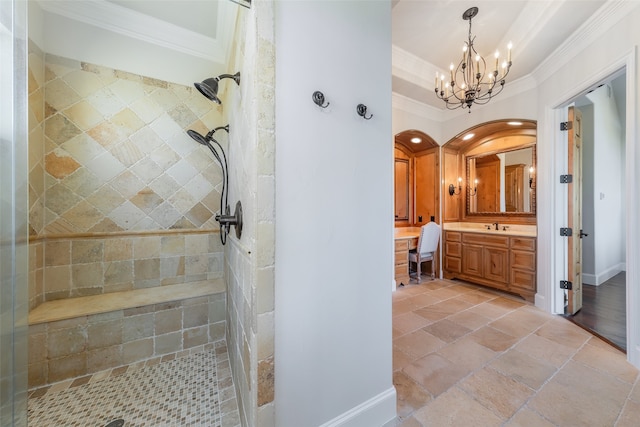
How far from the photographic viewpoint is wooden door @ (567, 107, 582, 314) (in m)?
2.39

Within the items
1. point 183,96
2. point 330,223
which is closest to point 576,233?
point 330,223

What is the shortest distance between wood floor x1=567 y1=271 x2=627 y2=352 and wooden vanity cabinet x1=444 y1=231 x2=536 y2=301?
0.50 metres

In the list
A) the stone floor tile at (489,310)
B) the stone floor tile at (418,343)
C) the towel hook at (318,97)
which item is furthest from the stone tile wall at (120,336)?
the stone floor tile at (489,310)

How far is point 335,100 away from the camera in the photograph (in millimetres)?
1057

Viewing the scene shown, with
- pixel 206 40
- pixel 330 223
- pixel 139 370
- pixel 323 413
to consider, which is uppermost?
pixel 206 40

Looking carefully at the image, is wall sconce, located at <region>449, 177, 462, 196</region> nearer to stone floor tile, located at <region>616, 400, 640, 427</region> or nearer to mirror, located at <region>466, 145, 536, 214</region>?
mirror, located at <region>466, 145, 536, 214</region>

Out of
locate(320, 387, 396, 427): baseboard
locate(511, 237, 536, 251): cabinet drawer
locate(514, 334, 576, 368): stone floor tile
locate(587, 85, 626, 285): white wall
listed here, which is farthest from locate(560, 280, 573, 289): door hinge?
locate(320, 387, 396, 427): baseboard

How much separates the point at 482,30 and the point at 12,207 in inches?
145

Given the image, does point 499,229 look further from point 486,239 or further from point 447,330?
point 447,330

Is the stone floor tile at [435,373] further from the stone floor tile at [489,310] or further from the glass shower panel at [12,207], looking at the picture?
the glass shower panel at [12,207]

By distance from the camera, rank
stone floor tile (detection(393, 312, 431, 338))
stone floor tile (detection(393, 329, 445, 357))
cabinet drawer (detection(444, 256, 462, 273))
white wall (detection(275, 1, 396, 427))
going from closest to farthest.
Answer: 1. white wall (detection(275, 1, 396, 427))
2. stone floor tile (detection(393, 329, 445, 357))
3. stone floor tile (detection(393, 312, 431, 338))
4. cabinet drawer (detection(444, 256, 462, 273))

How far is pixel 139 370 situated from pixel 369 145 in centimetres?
227

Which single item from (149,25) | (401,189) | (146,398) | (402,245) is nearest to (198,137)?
(149,25)

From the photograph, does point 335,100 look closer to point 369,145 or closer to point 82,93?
point 369,145
